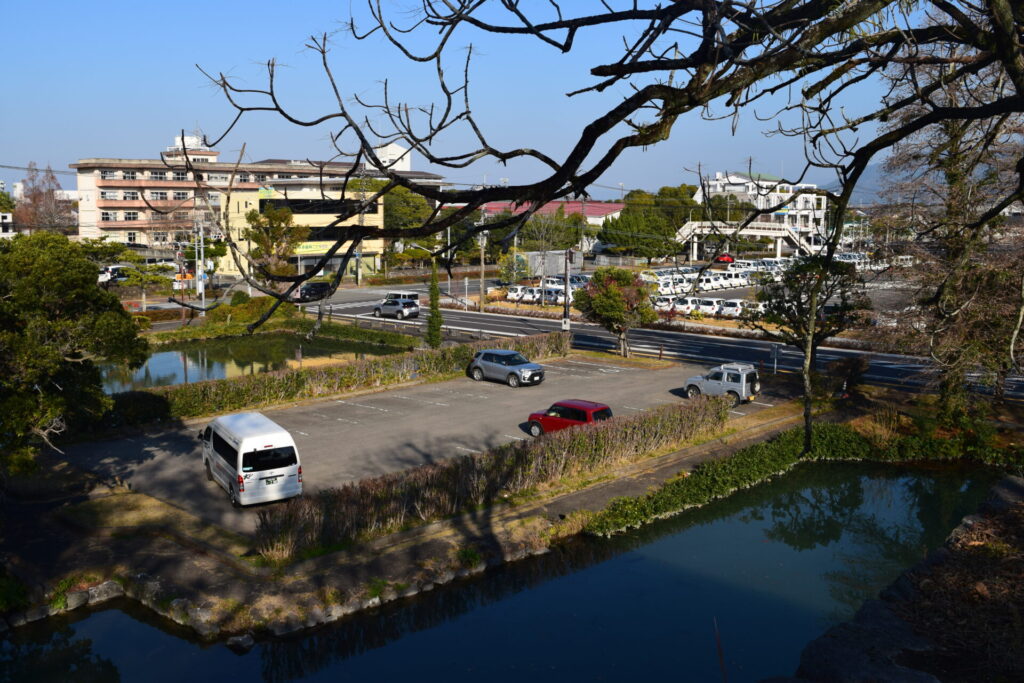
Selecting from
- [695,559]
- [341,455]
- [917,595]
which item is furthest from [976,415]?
[341,455]

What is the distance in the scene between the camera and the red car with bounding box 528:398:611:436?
23672 mm

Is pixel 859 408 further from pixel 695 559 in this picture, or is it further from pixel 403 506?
pixel 403 506

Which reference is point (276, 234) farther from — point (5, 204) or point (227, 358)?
point (5, 204)

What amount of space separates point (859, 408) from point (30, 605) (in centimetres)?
2474

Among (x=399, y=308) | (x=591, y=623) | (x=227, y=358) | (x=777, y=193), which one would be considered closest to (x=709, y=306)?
(x=399, y=308)

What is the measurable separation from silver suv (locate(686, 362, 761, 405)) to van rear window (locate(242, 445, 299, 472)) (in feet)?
51.9

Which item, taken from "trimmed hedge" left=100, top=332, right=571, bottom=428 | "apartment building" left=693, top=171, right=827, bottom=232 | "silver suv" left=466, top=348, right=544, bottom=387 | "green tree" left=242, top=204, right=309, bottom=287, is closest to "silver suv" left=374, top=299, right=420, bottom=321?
"green tree" left=242, top=204, right=309, bottom=287

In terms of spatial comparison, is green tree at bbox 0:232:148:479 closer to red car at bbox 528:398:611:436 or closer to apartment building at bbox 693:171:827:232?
red car at bbox 528:398:611:436

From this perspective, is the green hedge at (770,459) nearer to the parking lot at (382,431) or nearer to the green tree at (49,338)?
the parking lot at (382,431)

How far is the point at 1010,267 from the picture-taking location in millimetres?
20031

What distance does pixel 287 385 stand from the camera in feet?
94.0

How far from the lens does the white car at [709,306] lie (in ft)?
173

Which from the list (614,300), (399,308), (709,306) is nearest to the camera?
(614,300)

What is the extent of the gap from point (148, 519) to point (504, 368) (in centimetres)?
1660
